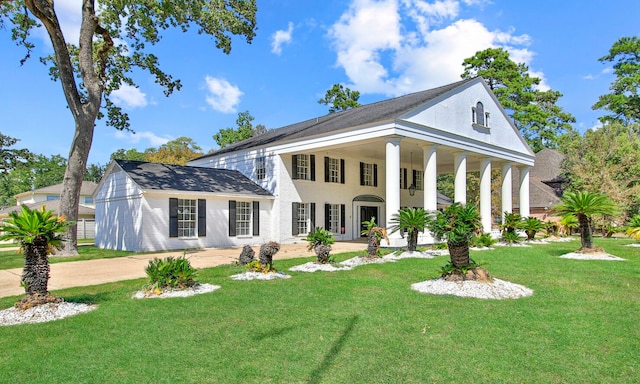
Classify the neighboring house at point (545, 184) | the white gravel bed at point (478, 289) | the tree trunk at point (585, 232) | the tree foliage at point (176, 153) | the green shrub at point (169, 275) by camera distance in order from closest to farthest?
the white gravel bed at point (478, 289), the green shrub at point (169, 275), the tree trunk at point (585, 232), the neighboring house at point (545, 184), the tree foliage at point (176, 153)

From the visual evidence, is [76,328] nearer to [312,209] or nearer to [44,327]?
[44,327]

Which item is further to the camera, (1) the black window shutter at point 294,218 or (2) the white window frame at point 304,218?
(2) the white window frame at point 304,218

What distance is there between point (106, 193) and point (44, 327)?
1305 cm

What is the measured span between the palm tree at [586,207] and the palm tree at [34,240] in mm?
12592

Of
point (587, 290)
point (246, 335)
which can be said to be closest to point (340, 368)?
point (246, 335)

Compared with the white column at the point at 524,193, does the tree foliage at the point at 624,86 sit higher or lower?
higher

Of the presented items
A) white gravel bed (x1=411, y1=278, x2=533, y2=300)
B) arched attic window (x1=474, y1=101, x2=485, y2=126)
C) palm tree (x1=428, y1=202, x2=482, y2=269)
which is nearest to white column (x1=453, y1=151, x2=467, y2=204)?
arched attic window (x1=474, y1=101, x2=485, y2=126)

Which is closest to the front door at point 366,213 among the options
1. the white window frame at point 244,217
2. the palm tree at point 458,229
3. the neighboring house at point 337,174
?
the neighboring house at point 337,174

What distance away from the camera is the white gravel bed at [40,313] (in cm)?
531

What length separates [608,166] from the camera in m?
23.1

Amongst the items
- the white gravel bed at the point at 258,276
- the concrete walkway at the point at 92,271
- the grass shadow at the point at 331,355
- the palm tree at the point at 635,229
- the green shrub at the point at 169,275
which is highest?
the palm tree at the point at 635,229

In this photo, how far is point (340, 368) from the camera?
11.9 ft

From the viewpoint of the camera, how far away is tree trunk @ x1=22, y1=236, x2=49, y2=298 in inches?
224

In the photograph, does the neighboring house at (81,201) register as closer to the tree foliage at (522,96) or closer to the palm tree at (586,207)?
the palm tree at (586,207)
